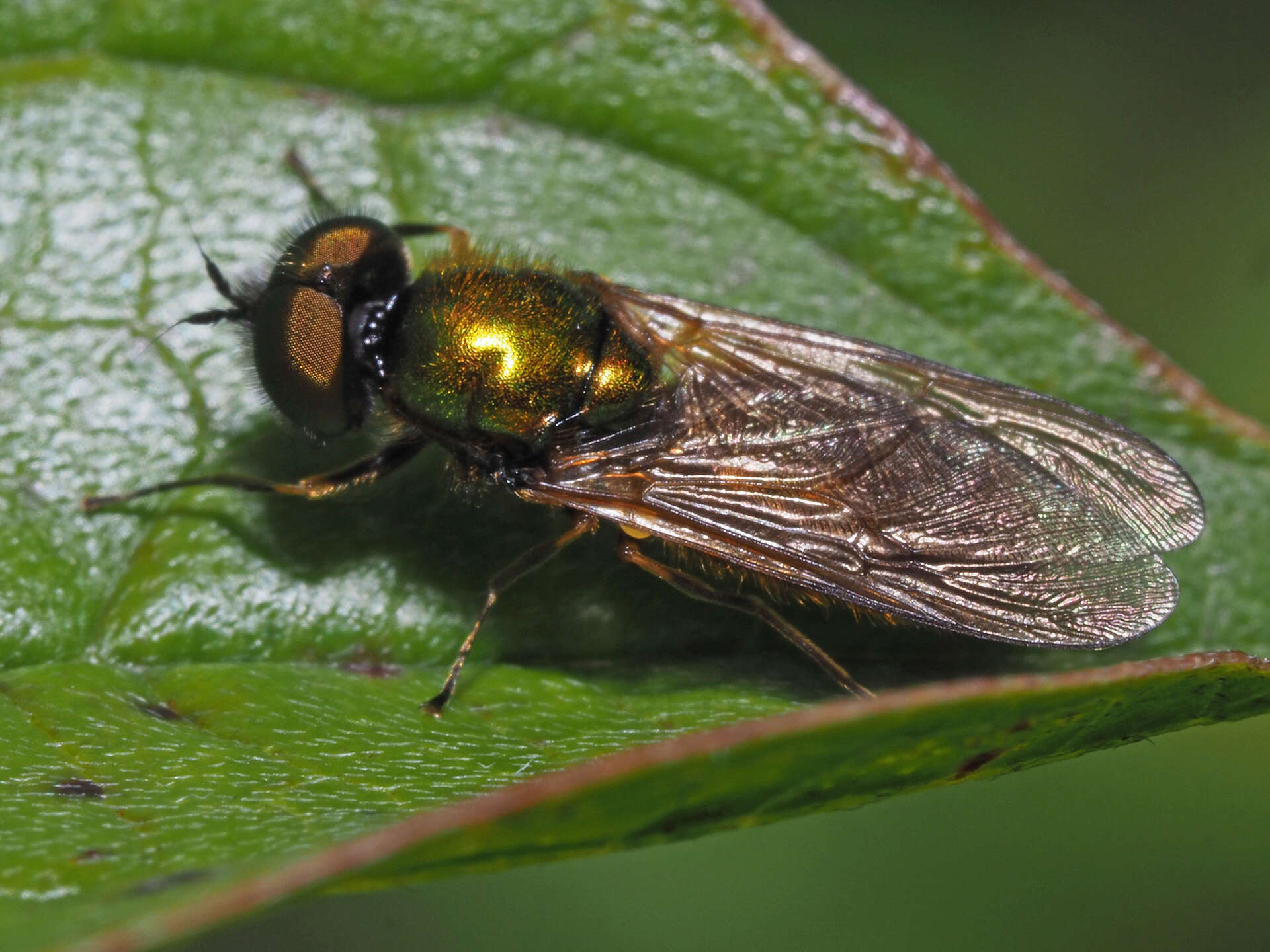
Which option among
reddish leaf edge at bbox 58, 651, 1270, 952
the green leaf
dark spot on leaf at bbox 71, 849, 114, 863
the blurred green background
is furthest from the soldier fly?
the blurred green background

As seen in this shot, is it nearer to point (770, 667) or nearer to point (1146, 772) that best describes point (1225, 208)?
point (1146, 772)

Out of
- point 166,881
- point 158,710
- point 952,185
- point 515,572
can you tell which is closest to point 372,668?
point 515,572

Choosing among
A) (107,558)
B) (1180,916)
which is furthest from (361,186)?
(1180,916)

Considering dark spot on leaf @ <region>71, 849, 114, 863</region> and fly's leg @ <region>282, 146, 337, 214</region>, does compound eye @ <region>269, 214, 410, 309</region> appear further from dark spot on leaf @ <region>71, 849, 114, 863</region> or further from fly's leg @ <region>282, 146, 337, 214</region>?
dark spot on leaf @ <region>71, 849, 114, 863</region>

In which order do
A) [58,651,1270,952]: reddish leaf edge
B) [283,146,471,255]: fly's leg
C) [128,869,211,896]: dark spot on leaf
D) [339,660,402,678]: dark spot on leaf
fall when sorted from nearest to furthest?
[58,651,1270,952]: reddish leaf edge
[128,869,211,896]: dark spot on leaf
[339,660,402,678]: dark spot on leaf
[283,146,471,255]: fly's leg

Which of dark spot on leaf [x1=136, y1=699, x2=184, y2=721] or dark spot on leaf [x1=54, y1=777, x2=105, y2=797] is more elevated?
dark spot on leaf [x1=136, y1=699, x2=184, y2=721]

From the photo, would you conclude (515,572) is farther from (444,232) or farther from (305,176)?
(305,176)

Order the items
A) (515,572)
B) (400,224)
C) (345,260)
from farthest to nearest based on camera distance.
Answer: (400,224)
(345,260)
(515,572)
